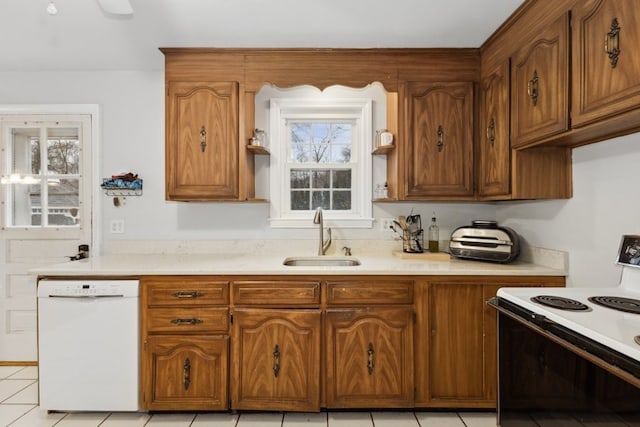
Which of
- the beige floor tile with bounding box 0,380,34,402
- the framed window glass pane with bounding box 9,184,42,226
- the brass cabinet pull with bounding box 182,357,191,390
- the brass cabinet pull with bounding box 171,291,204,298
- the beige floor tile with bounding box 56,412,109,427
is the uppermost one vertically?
the framed window glass pane with bounding box 9,184,42,226

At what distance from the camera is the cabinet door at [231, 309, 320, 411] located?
1.95 metres

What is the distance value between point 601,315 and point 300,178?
2069mm

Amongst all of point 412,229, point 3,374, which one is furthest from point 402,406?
point 3,374

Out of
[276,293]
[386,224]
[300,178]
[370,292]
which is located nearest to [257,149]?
[300,178]

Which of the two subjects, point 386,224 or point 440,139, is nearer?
point 440,139

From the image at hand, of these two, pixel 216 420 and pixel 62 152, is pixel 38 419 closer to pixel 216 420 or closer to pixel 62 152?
pixel 216 420

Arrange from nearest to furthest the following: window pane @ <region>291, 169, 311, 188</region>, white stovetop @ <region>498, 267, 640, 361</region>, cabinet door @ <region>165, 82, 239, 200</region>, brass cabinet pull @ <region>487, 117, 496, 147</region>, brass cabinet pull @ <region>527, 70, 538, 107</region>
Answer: white stovetop @ <region>498, 267, 640, 361</region> < brass cabinet pull @ <region>527, 70, 538, 107</region> < brass cabinet pull @ <region>487, 117, 496, 147</region> < cabinet door @ <region>165, 82, 239, 200</region> < window pane @ <region>291, 169, 311, 188</region>

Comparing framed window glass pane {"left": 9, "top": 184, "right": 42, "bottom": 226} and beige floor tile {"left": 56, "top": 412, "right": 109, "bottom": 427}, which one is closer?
beige floor tile {"left": 56, "top": 412, "right": 109, "bottom": 427}

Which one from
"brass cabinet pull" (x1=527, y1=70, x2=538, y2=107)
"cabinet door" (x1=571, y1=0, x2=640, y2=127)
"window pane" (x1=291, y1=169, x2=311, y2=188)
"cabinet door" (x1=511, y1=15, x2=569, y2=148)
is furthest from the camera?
"window pane" (x1=291, y1=169, x2=311, y2=188)

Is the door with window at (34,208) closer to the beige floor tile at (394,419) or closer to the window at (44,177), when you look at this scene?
the window at (44,177)

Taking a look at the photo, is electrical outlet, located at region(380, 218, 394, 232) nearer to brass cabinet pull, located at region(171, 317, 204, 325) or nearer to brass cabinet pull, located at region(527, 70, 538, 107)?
brass cabinet pull, located at region(527, 70, 538, 107)

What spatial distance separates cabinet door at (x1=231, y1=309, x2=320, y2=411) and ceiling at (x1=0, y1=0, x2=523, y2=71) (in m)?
1.71

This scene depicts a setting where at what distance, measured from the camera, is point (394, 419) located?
1.97m

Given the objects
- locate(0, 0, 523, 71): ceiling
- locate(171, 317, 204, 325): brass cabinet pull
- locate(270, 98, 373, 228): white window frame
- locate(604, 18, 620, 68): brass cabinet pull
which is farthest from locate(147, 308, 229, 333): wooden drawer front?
locate(604, 18, 620, 68): brass cabinet pull
